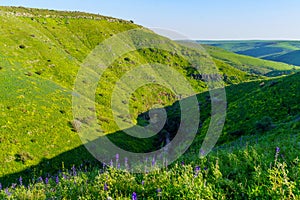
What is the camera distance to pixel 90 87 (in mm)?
84500

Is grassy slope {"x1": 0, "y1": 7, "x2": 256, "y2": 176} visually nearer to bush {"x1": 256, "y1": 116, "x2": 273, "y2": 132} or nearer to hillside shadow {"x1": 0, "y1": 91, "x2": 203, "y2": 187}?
hillside shadow {"x1": 0, "y1": 91, "x2": 203, "y2": 187}

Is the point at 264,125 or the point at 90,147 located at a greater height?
the point at 264,125

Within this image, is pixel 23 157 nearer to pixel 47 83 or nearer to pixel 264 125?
Answer: pixel 47 83

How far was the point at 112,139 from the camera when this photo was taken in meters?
57.9

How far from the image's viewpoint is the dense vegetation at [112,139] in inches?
253

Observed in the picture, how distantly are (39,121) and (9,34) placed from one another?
5690 centimetres

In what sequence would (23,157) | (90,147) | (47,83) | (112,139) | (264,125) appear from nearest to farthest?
(264,125)
(23,157)
(90,147)
(112,139)
(47,83)

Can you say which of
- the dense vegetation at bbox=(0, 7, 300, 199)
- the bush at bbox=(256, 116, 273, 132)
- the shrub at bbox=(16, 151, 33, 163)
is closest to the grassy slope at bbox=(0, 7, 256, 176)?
the shrub at bbox=(16, 151, 33, 163)

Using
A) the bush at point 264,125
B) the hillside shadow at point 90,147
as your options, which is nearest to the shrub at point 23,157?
the hillside shadow at point 90,147

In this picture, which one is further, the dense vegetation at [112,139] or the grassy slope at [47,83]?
the grassy slope at [47,83]

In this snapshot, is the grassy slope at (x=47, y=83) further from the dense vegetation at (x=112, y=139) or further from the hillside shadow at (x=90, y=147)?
the hillside shadow at (x=90, y=147)

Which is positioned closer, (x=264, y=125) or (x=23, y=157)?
(x=264, y=125)

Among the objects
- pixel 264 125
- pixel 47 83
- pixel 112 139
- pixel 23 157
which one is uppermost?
pixel 47 83

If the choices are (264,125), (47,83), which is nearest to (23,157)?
(47,83)
